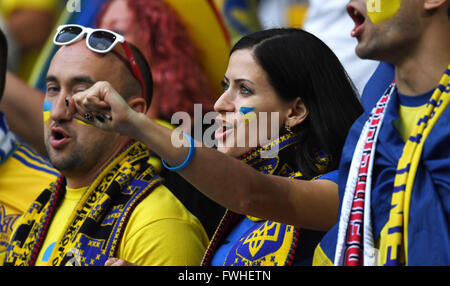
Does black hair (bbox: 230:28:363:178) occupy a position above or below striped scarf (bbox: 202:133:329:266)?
above

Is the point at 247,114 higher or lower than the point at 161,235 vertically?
higher

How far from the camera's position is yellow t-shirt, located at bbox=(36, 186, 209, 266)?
2.77 m

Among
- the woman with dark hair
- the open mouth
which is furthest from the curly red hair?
the open mouth

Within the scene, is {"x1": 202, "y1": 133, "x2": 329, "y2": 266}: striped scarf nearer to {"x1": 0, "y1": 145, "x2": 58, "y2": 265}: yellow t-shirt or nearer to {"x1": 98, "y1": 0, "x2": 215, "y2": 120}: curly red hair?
{"x1": 0, "y1": 145, "x2": 58, "y2": 265}: yellow t-shirt

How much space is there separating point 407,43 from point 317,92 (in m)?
0.58

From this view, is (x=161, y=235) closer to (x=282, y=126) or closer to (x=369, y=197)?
(x=282, y=126)

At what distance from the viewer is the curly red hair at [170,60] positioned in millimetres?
4059

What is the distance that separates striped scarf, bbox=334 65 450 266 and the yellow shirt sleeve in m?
0.77

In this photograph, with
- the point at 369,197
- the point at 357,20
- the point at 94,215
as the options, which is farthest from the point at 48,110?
the point at 369,197

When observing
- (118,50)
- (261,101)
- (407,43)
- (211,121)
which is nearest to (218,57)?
(211,121)

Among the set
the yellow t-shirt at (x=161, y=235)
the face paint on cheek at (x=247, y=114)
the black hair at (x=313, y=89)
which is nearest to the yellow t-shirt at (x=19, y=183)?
the yellow t-shirt at (x=161, y=235)

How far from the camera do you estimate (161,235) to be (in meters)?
2.80

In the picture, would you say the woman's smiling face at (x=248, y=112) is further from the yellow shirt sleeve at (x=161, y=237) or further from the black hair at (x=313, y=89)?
the yellow shirt sleeve at (x=161, y=237)

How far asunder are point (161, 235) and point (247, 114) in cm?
53
